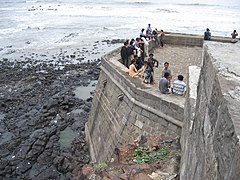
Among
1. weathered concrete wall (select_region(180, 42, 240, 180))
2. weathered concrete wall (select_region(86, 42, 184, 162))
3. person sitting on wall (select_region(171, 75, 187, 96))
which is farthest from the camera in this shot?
person sitting on wall (select_region(171, 75, 187, 96))

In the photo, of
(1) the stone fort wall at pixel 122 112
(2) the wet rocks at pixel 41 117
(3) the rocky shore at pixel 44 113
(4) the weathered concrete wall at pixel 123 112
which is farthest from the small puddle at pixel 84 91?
(4) the weathered concrete wall at pixel 123 112

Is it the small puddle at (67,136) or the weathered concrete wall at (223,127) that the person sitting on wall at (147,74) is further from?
the weathered concrete wall at (223,127)

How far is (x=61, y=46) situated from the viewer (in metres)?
41.1

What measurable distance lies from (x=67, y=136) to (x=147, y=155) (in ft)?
35.1

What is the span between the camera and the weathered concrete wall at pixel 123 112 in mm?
8828

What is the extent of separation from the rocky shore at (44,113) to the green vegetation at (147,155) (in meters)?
6.38

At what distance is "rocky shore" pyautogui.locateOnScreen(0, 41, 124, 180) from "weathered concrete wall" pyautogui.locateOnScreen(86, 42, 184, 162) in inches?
69.9

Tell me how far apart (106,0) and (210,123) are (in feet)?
378

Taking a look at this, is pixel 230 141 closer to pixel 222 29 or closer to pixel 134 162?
pixel 134 162

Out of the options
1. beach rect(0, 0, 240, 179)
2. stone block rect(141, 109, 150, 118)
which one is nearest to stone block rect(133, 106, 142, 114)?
stone block rect(141, 109, 150, 118)

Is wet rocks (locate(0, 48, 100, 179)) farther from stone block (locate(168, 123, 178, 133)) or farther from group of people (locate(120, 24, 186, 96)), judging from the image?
stone block (locate(168, 123, 178, 133))

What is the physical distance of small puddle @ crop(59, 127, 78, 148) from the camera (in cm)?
1663

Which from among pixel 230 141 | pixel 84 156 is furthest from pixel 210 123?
pixel 84 156

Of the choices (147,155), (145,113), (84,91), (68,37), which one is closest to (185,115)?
(147,155)
